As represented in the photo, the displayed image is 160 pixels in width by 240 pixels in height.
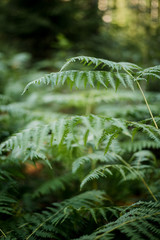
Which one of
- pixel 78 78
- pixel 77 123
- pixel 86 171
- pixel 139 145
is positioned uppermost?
pixel 78 78

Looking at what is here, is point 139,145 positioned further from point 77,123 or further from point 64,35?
point 64,35

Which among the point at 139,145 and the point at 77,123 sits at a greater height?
the point at 77,123

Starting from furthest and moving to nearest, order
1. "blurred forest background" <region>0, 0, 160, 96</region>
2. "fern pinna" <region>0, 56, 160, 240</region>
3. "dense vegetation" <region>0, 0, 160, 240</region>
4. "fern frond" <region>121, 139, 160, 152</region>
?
"blurred forest background" <region>0, 0, 160, 96</region> → "fern frond" <region>121, 139, 160, 152</region> → "dense vegetation" <region>0, 0, 160, 240</region> → "fern pinna" <region>0, 56, 160, 240</region>

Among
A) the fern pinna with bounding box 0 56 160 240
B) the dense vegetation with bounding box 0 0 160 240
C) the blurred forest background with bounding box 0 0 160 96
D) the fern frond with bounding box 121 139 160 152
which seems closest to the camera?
the fern pinna with bounding box 0 56 160 240

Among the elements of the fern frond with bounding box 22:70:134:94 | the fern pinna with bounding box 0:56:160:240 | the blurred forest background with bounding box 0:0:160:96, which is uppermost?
the blurred forest background with bounding box 0:0:160:96

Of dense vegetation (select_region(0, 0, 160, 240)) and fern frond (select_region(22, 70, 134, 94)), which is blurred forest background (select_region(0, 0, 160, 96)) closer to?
dense vegetation (select_region(0, 0, 160, 240))

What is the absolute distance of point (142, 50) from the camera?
14.4ft

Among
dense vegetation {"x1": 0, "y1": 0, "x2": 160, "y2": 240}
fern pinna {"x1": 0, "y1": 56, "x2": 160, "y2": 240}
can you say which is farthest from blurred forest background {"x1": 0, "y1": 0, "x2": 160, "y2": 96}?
fern pinna {"x1": 0, "y1": 56, "x2": 160, "y2": 240}

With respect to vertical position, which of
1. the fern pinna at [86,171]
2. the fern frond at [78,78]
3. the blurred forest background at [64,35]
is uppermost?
the blurred forest background at [64,35]

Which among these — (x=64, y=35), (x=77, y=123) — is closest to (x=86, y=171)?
(x=77, y=123)

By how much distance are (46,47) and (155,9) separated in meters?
3.81

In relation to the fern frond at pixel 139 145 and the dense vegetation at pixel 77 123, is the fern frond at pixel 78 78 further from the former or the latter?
the fern frond at pixel 139 145

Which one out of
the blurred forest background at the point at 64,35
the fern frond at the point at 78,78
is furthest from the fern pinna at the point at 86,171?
the blurred forest background at the point at 64,35

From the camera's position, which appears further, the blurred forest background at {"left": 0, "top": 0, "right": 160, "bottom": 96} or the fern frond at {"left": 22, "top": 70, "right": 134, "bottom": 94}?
the blurred forest background at {"left": 0, "top": 0, "right": 160, "bottom": 96}
